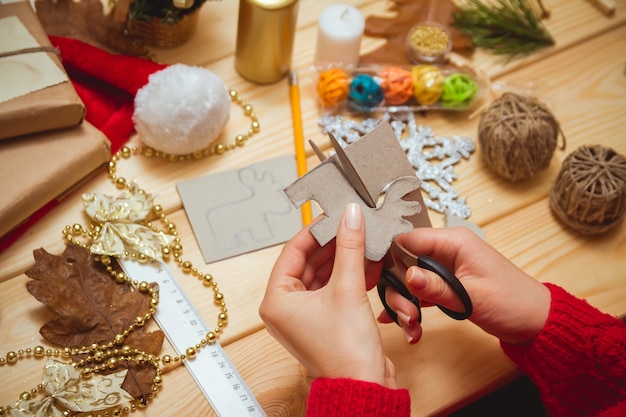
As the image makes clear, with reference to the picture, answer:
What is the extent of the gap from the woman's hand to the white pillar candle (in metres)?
0.45

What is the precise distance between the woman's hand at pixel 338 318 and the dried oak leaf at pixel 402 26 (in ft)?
1.66

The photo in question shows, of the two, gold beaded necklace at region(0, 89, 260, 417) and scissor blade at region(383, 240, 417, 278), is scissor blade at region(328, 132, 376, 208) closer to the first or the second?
scissor blade at region(383, 240, 417, 278)

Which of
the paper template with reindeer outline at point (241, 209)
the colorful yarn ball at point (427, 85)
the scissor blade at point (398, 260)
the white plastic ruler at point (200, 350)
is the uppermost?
the colorful yarn ball at point (427, 85)

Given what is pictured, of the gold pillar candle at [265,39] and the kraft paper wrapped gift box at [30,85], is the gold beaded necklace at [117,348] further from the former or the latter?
the gold pillar candle at [265,39]

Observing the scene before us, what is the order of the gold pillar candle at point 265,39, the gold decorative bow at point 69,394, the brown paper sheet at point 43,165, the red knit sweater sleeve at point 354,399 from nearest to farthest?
the red knit sweater sleeve at point 354,399
the gold decorative bow at point 69,394
the brown paper sheet at point 43,165
the gold pillar candle at point 265,39

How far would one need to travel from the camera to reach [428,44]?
1.06m

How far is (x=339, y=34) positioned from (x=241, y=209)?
12.8 inches

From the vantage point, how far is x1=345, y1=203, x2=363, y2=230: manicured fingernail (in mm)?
633

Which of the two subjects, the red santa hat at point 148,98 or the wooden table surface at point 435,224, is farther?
the red santa hat at point 148,98

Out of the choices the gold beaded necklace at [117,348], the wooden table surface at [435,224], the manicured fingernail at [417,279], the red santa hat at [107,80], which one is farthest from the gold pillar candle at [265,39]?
the manicured fingernail at [417,279]

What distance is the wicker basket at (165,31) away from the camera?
0.99 metres

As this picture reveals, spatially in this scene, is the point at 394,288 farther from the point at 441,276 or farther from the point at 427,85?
the point at 427,85

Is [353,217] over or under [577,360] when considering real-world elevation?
over

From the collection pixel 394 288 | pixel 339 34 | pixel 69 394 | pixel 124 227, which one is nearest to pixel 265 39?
pixel 339 34
